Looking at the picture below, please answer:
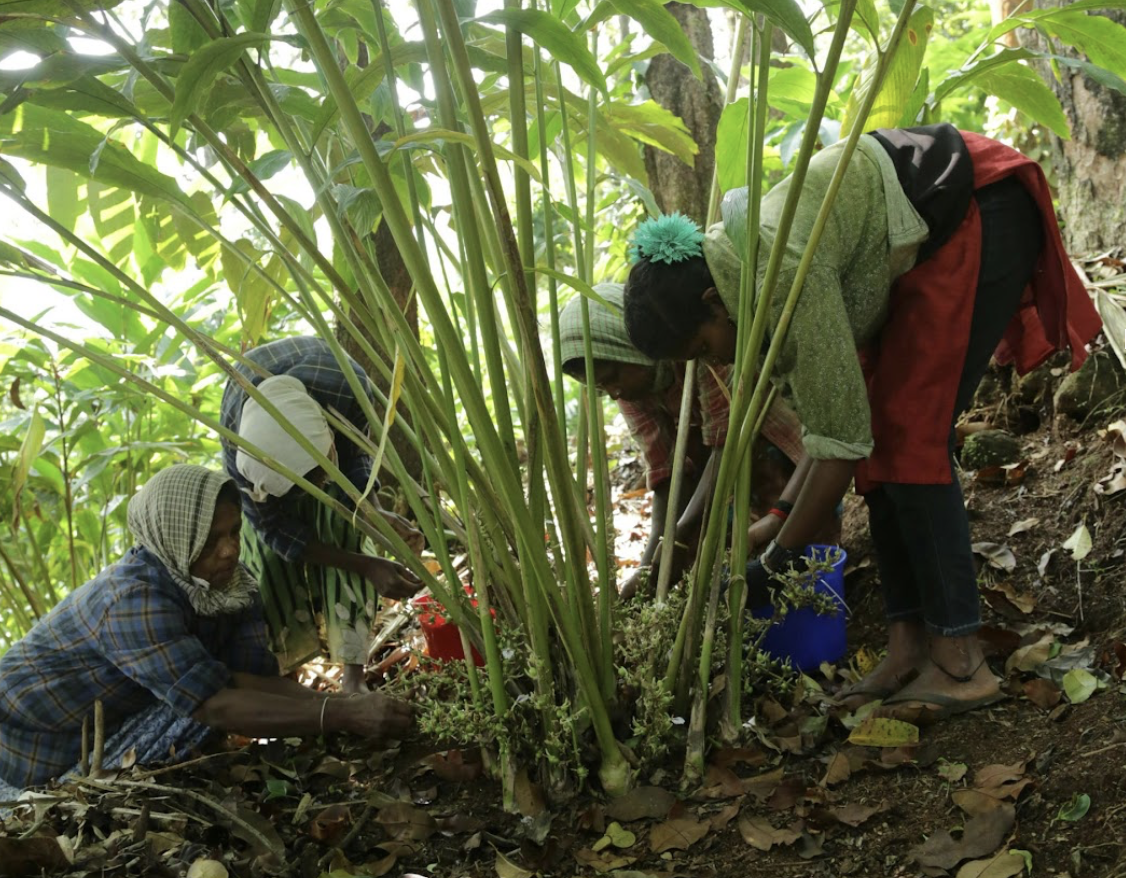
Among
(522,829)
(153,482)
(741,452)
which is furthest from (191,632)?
(741,452)

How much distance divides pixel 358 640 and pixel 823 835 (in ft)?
3.76

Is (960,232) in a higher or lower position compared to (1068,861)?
higher

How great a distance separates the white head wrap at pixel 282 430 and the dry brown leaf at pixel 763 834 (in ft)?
3.00

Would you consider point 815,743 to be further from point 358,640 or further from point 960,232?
point 358,640

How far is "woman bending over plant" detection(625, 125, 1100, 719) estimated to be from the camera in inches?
54.6

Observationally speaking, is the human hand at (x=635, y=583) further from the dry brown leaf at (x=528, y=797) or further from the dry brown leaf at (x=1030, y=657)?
the dry brown leaf at (x=1030, y=657)

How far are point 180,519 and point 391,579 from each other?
0.44 metres

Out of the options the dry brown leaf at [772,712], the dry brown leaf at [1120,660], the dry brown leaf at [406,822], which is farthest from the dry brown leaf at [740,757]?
the dry brown leaf at [1120,660]

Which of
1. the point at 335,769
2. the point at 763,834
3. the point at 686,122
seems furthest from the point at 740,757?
the point at 686,122

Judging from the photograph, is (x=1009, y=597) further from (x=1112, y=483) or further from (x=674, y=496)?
(x=674, y=496)

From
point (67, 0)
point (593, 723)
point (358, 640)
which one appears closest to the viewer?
point (67, 0)

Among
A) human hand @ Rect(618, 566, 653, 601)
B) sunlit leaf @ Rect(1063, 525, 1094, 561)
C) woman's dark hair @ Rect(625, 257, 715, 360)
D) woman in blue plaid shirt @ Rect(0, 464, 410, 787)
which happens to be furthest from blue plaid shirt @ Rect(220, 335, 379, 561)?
sunlit leaf @ Rect(1063, 525, 1094, 561)

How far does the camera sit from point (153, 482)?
1.82 meters

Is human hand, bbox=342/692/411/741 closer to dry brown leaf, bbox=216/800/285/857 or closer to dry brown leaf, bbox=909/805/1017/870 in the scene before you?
dry brown leaf, bbox=216/800/285/857
